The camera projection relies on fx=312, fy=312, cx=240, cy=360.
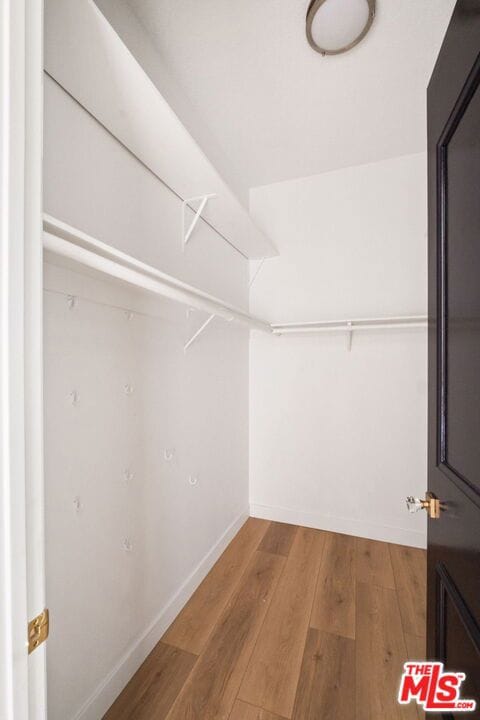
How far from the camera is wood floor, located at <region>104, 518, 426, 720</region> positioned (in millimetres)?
1094

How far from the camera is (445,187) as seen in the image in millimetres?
826

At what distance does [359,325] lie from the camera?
1.97 meters

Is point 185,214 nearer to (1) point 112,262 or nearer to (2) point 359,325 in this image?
(1) point 112,262

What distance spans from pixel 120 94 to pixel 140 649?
197 centimetres

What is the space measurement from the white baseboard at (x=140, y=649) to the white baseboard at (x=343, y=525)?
62 centimetres

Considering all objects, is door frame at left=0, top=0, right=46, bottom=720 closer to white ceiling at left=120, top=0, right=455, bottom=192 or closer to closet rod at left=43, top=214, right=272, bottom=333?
closet rod at left=43, top=214, right=272, bottom=333

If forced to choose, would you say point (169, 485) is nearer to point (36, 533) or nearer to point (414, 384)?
point (36, 533)

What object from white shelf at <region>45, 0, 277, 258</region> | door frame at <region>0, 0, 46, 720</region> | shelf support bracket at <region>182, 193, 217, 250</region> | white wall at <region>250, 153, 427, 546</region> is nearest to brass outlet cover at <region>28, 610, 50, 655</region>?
door frame at <region>0, 0, 46, 720</region>

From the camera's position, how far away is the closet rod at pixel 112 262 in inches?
26.6

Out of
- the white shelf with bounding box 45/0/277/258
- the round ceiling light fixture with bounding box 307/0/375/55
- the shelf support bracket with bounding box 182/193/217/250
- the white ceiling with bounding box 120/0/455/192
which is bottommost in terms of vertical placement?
the shelf support bracket with bounding box 182/193/217/250

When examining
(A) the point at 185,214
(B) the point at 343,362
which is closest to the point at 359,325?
(B) the point at 343,362

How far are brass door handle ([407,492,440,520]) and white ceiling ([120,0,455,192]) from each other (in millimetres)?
1709

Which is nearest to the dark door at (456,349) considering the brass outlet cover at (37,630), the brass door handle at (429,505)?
the brass door handle at (429,505)

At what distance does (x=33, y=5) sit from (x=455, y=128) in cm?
88
